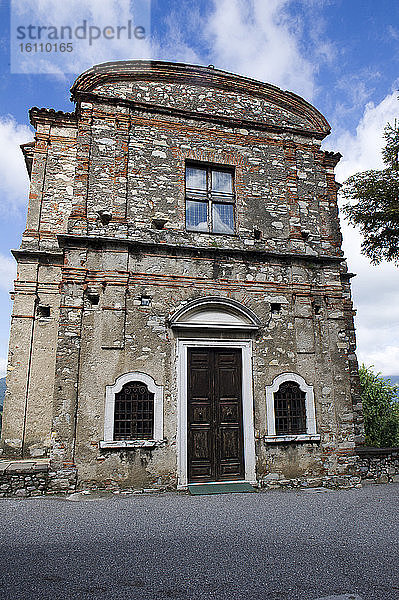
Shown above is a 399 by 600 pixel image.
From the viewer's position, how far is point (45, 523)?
5637 millimetres

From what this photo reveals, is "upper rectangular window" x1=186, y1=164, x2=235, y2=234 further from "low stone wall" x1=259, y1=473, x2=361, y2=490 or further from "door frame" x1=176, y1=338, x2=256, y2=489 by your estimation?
"low stone wall" x1=259, y1=473, x2=361, y2=490

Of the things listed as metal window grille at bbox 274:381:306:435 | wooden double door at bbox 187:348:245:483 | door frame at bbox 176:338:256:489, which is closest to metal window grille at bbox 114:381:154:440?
door frame at bbox 176:338:256:489

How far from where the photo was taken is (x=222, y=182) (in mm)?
9727

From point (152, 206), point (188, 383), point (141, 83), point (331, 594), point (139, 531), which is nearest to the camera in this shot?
point (331, 594)

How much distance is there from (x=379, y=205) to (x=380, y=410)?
31.1ft

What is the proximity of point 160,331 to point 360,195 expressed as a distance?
6.01m

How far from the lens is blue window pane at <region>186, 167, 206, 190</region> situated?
952 centimetres

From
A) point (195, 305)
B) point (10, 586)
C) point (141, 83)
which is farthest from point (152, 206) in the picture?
point (10, 586)

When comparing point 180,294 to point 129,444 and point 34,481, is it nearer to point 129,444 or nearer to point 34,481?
point 129,444

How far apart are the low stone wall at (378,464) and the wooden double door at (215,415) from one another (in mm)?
2696

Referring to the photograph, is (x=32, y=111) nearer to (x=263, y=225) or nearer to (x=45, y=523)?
(x=263, y=225)

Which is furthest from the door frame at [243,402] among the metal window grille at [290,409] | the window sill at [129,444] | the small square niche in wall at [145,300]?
the small square niche in wall at [145,300]

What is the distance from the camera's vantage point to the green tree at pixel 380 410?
51.1ft

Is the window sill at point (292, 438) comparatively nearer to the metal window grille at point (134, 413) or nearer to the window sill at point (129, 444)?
the window sill at point (129, 444)
